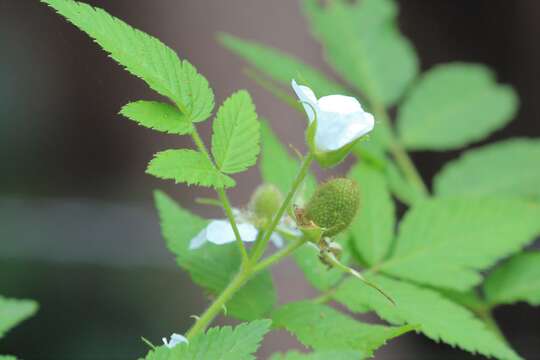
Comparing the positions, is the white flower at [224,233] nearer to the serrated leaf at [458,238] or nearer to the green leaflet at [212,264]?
the green leaflet at [212,264]

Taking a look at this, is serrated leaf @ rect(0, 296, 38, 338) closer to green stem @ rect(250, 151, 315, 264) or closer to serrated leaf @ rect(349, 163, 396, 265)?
green stem @ rect(250, 151, 315, 264)

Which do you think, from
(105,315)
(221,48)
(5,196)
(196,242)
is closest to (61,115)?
(5,196)

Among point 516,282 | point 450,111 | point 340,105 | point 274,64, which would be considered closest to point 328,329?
point 340,105

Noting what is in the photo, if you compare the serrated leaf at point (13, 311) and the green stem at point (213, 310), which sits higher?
the green stem at point (213, 310)

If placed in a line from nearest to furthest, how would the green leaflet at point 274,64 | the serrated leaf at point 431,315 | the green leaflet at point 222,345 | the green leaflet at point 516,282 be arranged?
the green leaflet at point 222,345 → the serrated leaf at point 431,315 → the green leaflet at point 516,282 → the green leaflet at point 274,64

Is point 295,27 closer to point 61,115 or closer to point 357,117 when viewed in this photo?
point 61,115

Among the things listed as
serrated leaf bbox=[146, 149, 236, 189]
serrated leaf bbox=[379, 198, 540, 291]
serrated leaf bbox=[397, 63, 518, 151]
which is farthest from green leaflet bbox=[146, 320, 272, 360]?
serrated leaf bbox=[397, 63, 518, 151]

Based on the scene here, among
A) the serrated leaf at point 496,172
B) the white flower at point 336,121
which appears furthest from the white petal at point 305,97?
the serrated leaf at point 496,172
